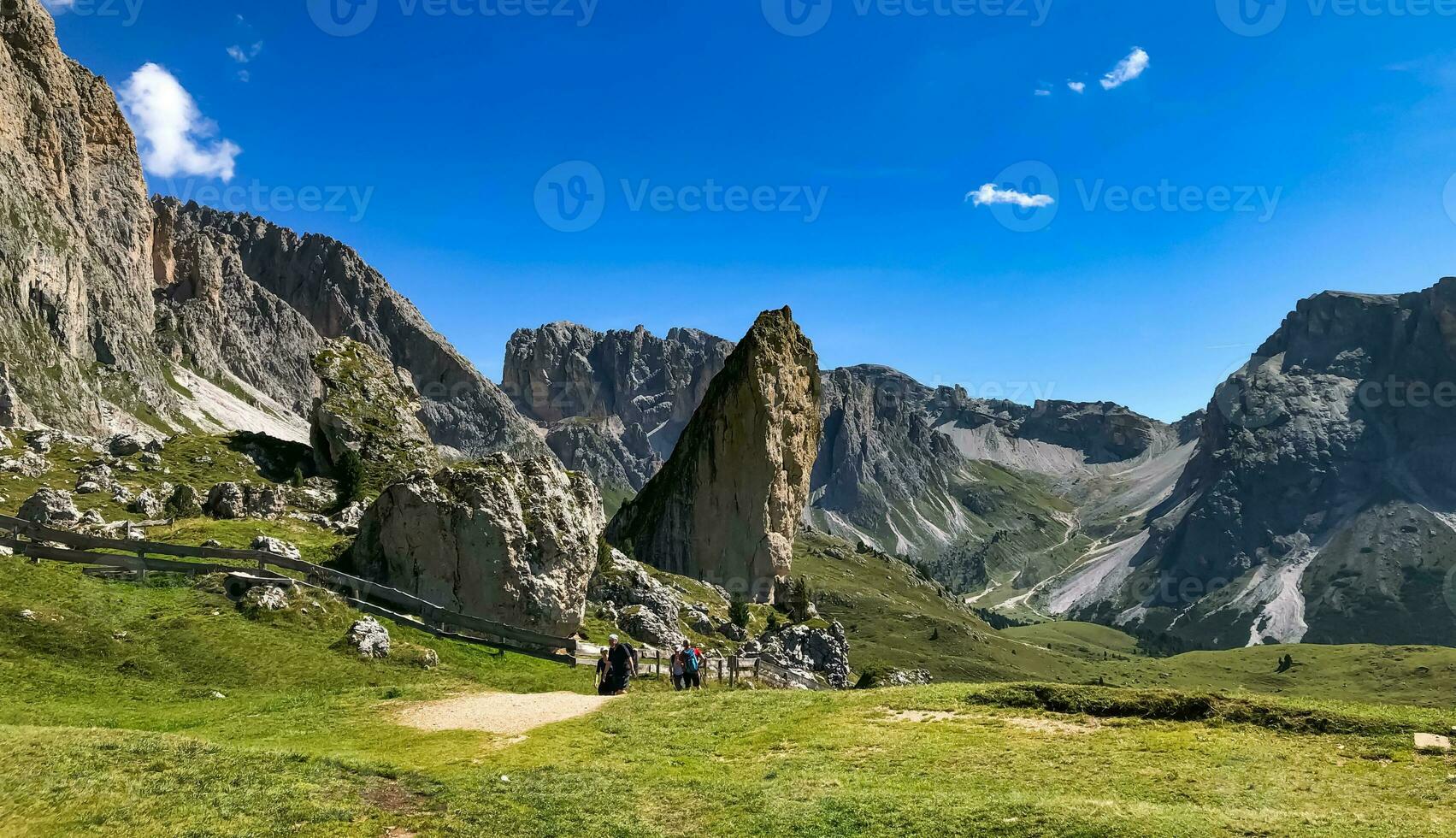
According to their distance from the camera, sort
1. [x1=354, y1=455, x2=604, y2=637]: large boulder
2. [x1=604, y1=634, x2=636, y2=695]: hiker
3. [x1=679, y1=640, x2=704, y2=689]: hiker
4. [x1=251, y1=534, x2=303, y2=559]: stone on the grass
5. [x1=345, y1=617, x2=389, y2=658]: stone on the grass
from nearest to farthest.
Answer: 1. [x1=604, y1=634, x2=636, y2=695]: hiker
2. [x1=679, y1=640, x2=704, y2=689]: hiker
3. [x1=345, y1=617, x2=389, y2=658]: stone on the grass
4. [x1=251, y1=534, x2=303, y2=559]: stone on the grass
5. [x1=354, y1=455, x2=604, y2=637]: large boulder

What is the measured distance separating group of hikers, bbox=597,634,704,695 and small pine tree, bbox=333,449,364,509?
3971 centimetres

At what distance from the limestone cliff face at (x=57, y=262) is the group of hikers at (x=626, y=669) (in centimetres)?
13094

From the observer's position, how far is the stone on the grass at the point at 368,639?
36156 millimetres

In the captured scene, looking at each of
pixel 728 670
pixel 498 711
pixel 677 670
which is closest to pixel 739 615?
pixel 728 670

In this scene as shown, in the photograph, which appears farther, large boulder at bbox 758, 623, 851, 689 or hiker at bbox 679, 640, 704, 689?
large boulder at bbox 758, 623, 851, 689

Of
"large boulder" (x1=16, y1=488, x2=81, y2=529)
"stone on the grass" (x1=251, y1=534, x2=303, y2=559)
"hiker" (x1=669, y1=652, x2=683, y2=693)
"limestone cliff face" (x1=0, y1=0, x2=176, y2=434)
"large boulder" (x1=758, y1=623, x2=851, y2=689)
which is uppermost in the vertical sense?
"limestone cliff face" (x1=0, y1=0, x2=176, y2=434)

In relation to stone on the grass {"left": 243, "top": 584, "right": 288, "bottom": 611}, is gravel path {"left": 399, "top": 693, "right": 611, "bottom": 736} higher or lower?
lower

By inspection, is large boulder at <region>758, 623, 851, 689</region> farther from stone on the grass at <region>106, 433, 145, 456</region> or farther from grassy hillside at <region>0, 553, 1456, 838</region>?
stone on the grass at <region>106, 433, 145, 456</region>

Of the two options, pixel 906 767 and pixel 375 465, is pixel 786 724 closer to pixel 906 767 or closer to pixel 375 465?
pixel 906 767

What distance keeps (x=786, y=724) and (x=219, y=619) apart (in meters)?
24.6

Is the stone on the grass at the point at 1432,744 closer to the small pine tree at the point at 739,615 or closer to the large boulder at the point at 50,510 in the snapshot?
the large boulder at the point at 50,510

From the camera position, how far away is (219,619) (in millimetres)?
34906

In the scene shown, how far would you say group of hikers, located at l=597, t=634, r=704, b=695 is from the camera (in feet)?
113

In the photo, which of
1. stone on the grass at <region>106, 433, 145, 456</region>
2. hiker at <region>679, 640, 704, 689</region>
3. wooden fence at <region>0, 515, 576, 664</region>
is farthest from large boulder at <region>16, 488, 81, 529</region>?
hiker at <region>679, 640, 704, 689</region>
